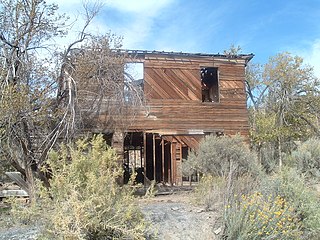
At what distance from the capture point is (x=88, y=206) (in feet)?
15.9

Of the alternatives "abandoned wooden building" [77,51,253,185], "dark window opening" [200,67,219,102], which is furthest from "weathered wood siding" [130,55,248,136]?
"dark window opening" [200,67,219,102]

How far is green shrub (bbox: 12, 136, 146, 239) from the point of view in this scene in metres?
4.79

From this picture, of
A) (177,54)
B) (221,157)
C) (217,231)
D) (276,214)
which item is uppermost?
(177,54)

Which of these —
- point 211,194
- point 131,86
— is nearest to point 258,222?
point 211,194

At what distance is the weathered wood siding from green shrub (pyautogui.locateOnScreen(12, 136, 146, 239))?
8560 mm

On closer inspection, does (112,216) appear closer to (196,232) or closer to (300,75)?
(196,232)

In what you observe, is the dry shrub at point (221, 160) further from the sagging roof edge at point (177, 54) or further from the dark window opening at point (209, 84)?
the dark window opening at point (209, 84)

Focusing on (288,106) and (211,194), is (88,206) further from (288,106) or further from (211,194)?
(288,106)

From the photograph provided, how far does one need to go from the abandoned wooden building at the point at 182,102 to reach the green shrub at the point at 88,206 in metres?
8.30

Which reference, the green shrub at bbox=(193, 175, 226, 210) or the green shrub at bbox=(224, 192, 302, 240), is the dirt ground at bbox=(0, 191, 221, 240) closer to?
the green shrub at bbox=(193, 175, 226, 210)

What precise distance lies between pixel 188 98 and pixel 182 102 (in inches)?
14.4

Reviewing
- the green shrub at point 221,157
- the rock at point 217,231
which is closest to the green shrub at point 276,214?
the rock at point 217,231

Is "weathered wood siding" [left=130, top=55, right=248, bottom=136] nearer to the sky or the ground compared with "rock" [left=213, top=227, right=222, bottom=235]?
nearer to the sky

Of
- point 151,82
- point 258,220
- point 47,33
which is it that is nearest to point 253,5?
point 151,82
